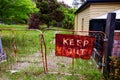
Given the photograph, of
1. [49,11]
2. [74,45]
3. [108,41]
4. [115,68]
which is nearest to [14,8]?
[74,45]

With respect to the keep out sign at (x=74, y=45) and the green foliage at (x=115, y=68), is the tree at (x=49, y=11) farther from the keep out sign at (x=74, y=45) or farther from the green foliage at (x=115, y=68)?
the green foliage at (x=115, y=68)

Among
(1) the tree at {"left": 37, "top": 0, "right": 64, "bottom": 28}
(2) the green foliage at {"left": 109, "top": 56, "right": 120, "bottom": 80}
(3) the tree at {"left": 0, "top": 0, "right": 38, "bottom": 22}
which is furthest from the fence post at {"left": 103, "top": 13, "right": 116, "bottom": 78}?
(1) the tree at {"left": 37, "top": 0, "right": 64, "bottom": 28}

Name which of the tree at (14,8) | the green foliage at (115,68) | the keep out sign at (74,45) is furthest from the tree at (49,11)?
the green foliage at (115,68)

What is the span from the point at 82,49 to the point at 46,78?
1.37m

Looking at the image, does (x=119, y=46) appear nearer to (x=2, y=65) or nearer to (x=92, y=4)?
(x=2, y=65)

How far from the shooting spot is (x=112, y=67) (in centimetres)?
672

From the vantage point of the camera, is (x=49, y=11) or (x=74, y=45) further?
(x=49, y=11)

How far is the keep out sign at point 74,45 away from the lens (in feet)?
23.3

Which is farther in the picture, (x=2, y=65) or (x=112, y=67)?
(x=2, y=65)

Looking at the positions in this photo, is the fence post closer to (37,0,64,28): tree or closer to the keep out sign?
the keep out sign

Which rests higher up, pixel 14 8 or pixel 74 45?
pixel 14 8

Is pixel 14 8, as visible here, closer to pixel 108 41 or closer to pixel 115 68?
pixel 108 41

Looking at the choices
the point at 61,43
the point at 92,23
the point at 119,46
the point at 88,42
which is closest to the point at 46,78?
the point at 61,43

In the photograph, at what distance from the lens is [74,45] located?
23.6ft
